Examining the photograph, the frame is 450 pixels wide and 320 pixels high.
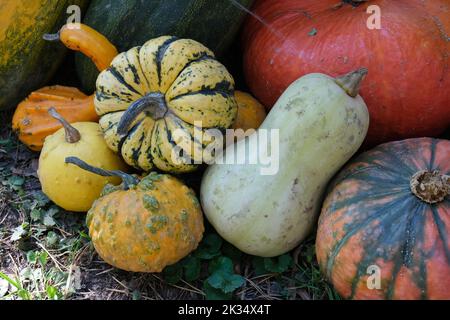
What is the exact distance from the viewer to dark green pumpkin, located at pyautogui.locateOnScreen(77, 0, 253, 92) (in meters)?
2.33

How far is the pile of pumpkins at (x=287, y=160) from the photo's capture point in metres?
1.79

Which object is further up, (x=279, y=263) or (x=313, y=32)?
(x=313, y=32)

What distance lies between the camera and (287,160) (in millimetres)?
1989

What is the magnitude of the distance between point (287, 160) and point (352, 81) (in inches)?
13.8

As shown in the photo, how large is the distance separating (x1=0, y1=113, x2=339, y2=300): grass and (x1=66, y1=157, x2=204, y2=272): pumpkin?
135 mm

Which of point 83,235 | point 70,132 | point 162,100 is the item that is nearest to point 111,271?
point 83,235

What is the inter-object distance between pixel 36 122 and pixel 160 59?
2.36ft

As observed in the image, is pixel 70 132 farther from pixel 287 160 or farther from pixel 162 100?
pixel 287 160

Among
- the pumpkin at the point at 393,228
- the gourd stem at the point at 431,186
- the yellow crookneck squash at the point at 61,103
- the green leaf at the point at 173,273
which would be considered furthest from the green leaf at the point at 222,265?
the yellow crookneck squash at the point at 61,103

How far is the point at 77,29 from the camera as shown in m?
2.28

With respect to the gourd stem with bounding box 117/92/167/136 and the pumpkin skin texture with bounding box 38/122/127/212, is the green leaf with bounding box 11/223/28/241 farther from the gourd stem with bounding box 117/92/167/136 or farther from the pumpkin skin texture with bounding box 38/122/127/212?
the gourd stem with bounding box 117/92/167/136

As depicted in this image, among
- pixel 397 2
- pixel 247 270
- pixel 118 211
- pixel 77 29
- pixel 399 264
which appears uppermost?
pixel 397 2
